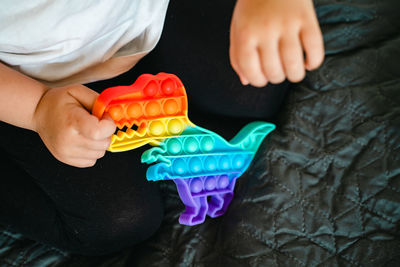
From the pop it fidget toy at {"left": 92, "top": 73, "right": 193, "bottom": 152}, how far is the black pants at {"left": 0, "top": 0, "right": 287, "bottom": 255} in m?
0.15

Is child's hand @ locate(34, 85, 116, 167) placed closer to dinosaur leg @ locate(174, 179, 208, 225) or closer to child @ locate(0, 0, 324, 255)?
child @ locate(0, 0, 324, 255)

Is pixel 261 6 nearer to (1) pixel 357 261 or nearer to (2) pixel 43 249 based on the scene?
(1) pixel 357 261

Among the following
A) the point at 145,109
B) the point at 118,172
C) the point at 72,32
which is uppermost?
the point at 72,32

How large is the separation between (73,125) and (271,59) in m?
0.26

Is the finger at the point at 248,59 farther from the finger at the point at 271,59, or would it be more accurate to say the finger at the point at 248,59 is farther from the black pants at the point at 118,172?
the black pants at the point at 118,172

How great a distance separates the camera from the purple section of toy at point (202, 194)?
0.64m

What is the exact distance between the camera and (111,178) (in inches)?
26.8

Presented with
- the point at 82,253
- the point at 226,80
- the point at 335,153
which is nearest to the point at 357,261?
the point at 335,153

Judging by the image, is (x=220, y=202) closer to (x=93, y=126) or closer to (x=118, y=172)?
(x=118, y=172)

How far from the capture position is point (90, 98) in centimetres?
53

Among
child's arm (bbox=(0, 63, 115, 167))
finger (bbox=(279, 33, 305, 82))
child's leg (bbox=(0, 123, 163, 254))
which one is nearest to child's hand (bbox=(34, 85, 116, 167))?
child's arm (bbox=(0, 63, 115, 167))

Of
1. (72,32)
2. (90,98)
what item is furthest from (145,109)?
(72,32)

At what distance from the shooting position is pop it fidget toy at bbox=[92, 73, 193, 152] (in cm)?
51

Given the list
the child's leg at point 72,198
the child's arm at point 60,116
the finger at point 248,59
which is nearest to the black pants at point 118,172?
the child's leg at point 72,198
